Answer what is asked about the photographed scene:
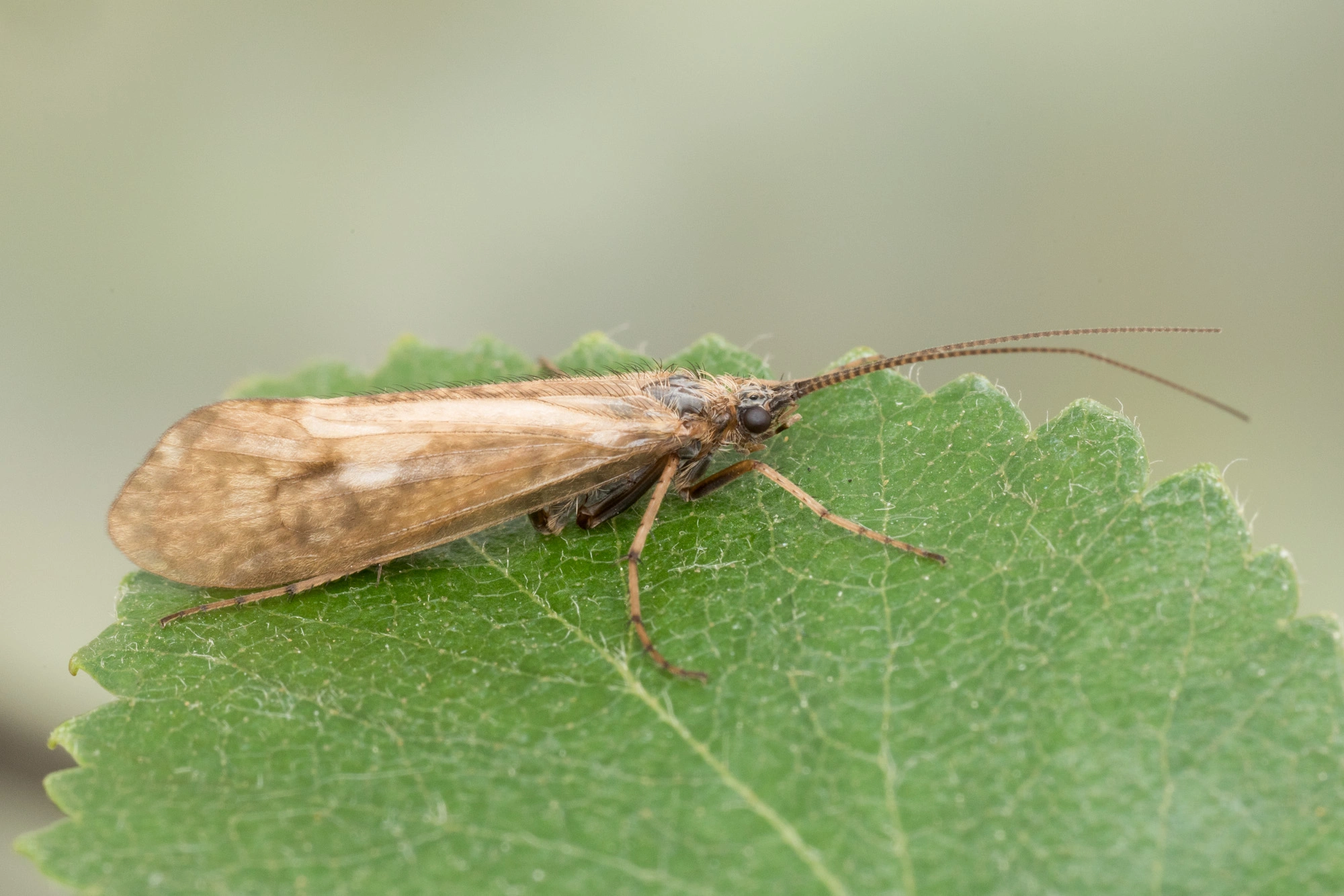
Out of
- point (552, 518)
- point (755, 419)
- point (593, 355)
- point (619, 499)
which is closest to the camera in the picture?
point (552, 518)

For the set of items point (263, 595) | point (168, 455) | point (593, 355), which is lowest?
point (263, 595)

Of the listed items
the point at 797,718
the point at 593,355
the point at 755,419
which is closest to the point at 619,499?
the point at 755,419

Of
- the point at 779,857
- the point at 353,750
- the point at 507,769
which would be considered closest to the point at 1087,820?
the point at 779,857

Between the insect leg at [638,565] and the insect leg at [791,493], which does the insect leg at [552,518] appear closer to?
the insect leg at [638,565]

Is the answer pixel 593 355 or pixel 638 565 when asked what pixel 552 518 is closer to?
pixel 638 565

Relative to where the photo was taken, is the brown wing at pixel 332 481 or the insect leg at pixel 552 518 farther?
the insect leg at pixel 552 518

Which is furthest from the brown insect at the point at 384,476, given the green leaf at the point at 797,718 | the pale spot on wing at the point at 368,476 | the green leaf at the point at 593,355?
the green leaf at the point at 593,355
